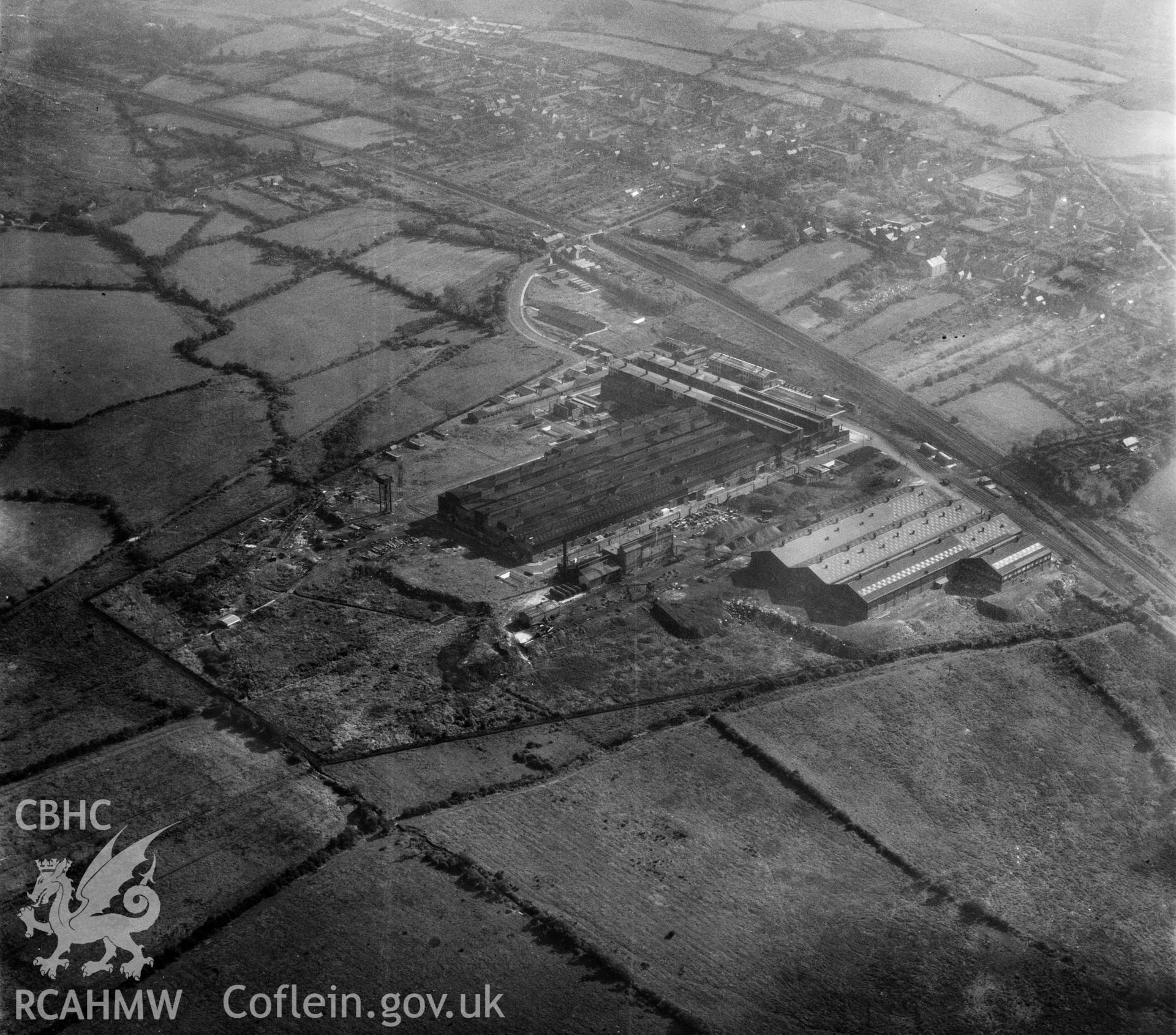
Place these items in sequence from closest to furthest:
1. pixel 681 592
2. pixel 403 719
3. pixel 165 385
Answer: pixel 403 719 → pixel 681 592 → pixel 165 385

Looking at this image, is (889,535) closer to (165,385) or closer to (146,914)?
(146,914)

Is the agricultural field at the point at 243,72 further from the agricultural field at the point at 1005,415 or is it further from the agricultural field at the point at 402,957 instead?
the agricultural field at the point at 402,957

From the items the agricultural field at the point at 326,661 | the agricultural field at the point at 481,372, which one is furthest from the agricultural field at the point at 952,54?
the agricultural field at the point at 326,661

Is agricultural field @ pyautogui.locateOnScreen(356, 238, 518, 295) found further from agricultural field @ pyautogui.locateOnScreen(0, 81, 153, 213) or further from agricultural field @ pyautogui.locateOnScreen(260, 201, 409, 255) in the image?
agricultural field @ pyautogui.locateOnScreen(0, 81, 153, 213)

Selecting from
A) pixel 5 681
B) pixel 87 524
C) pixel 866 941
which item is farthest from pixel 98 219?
pixel 866 941

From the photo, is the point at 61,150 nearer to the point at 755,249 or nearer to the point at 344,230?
the point at 344,230

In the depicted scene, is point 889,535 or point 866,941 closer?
point 866,941
